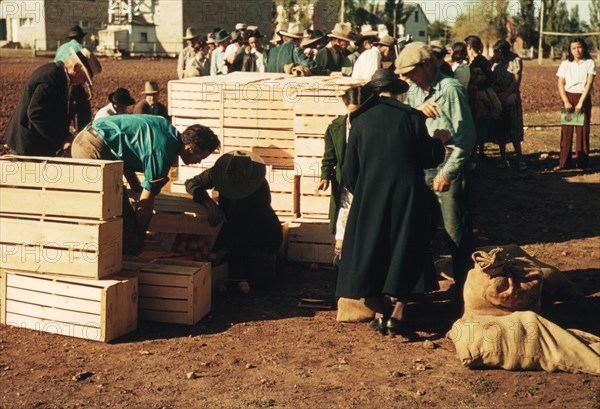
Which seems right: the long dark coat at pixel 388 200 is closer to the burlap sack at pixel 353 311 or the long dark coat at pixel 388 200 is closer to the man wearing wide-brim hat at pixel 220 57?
the burlap sack at pixel 353 311

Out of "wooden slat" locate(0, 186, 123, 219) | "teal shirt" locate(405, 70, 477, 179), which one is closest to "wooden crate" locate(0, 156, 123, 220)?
"wooden slat" locate(0, 186, 123, 219)

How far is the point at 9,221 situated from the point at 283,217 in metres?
3.23

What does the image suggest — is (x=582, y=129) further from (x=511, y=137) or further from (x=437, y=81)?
(x=437, y=81)

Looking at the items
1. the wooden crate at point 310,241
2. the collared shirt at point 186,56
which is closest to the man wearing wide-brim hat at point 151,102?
the wooden crate at point 310,241

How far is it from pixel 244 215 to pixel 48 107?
201cm

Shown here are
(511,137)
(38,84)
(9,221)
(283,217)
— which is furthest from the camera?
(511,137)

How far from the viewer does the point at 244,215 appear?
877 centimetres

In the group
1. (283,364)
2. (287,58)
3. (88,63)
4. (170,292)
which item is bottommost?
(283,364)

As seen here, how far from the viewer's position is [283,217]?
32.2 ft

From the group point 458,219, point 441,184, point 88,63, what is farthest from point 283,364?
point 88,63

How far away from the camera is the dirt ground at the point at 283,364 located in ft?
19.7

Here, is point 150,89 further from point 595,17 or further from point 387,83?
point 595,17

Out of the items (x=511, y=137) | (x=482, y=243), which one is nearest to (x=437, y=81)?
(x=482, y=243)

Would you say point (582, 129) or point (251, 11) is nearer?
point (582, 129)
